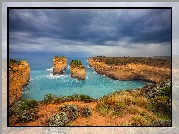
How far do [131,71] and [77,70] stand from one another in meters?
1.12

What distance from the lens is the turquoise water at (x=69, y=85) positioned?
4652 millimetres

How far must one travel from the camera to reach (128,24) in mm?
4570

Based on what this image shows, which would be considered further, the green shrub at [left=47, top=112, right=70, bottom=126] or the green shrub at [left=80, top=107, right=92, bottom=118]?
the green shrub at [left=80, top=107, right=92, bottom=118]

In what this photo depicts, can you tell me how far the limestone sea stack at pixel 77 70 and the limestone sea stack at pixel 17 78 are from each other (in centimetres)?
88

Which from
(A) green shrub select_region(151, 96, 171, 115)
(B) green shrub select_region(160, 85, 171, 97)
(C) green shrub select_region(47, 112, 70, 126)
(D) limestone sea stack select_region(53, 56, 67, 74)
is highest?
(D) limestone sea stack select_region(53, 56, 67, 74)

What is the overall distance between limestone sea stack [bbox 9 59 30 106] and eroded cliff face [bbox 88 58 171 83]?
4.28ft

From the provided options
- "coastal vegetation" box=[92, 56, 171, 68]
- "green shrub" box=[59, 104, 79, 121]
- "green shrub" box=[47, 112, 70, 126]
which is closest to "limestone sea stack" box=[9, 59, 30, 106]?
"green shrub" box=[47, 112, 70, 126]

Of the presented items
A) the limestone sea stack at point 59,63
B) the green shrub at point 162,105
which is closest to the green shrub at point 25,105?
the limestone sea stack at point 59,63

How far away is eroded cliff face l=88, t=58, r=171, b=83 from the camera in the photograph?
184 inches

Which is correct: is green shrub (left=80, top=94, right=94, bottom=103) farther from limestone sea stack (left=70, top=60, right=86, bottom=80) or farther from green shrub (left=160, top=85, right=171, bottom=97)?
green shrub (left=160, top=85, right=171, bottom=97)

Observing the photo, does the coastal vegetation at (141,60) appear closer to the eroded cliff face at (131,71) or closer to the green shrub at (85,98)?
the eroded cliff face at (131,71)

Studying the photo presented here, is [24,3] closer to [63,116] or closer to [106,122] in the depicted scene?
[63,116]

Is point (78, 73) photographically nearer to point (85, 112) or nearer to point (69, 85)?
point (69, 85)

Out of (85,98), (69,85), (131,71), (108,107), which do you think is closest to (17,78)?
(69,85)
